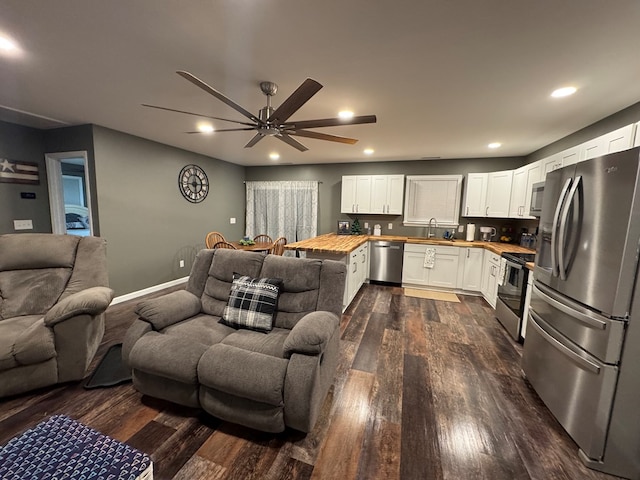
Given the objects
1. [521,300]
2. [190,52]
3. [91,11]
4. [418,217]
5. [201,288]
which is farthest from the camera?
[418,217]

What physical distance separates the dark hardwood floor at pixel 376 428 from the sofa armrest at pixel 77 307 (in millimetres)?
579

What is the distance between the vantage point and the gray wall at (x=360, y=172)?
16.0ft

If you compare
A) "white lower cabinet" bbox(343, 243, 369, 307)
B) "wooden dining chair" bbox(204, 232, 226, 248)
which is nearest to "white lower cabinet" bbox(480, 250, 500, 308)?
"white lower cabinet" bbox(343, 243, 369, 307)

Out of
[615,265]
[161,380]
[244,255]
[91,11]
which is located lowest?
[161,380]

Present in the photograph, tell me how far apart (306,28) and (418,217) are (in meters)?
4.35

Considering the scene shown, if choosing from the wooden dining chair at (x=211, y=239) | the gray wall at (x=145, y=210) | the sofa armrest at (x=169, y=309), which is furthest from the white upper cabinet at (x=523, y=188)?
the gray wall at (x=145, y=210)

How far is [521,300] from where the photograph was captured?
293 centimetres

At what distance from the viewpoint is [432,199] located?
5133 mm

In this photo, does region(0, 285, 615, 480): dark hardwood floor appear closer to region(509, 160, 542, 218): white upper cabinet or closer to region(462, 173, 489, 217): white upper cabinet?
region(509, 160, 542, 218): white upper cabinet

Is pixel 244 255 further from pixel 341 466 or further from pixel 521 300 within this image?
pixel 521 300

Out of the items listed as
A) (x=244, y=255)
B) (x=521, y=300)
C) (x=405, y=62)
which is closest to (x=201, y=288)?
(x=244, y=255)

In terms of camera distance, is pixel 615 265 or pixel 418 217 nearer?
pixel 615 265

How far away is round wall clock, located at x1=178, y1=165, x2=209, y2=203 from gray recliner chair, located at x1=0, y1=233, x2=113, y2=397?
2354mm

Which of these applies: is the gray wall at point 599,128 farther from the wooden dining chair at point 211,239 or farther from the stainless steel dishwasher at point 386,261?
the wooden dining chair at point 211,239
